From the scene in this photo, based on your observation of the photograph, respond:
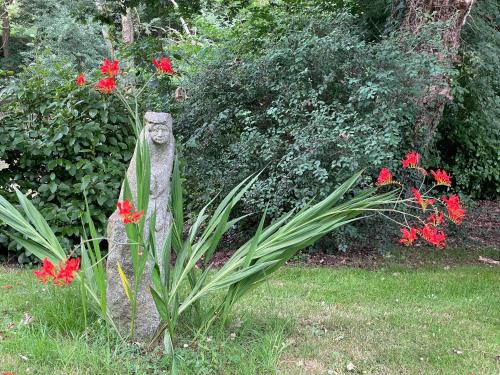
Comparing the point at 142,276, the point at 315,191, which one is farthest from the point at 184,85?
the point at 142,276

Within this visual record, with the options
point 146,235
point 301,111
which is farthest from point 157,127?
point 301,111

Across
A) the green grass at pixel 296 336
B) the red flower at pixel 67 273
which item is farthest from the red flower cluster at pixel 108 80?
the green grass at pixel 296 336

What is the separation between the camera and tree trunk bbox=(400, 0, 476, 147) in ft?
23.7

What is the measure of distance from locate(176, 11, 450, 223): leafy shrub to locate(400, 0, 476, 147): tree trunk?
0.84 ft

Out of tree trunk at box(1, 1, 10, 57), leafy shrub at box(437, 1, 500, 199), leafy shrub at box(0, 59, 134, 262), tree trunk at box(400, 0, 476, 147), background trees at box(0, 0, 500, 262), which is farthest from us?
tree trunk at box(1, 1, 10, 57)

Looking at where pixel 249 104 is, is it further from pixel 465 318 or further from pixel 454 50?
pixel 465 318

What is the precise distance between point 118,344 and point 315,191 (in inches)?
139

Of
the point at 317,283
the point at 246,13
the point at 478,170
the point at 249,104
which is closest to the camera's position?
the point at 317,283

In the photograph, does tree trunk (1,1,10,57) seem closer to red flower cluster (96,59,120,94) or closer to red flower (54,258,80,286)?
red flower cluster (96,59,120,94)

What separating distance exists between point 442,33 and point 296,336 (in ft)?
16.4

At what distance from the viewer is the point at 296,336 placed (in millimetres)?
4047

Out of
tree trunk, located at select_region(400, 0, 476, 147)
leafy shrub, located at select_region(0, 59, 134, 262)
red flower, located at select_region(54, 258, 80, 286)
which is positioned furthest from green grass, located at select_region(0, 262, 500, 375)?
tree trunk, located at select_region(400, 0, 476, 147)

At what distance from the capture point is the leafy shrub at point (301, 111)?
646cm

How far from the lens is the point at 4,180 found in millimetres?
6613
